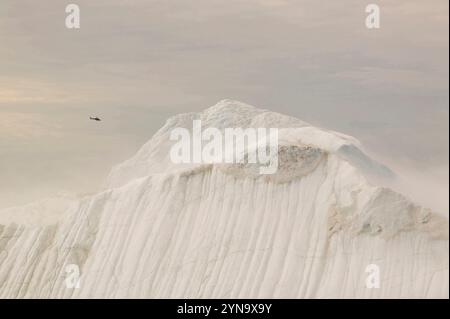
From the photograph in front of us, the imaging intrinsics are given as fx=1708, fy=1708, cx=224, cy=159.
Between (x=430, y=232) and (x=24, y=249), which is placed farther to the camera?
(x=24, y=249)

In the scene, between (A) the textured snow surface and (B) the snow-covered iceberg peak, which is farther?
(B) the snow-covered iceberg peak

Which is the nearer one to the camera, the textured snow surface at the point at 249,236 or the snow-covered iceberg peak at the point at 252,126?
the textured snow surface at the point at 249,236

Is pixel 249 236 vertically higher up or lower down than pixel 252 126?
lower down

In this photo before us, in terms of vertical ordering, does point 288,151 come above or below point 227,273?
above

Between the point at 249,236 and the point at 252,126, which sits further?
the point at 252,126
